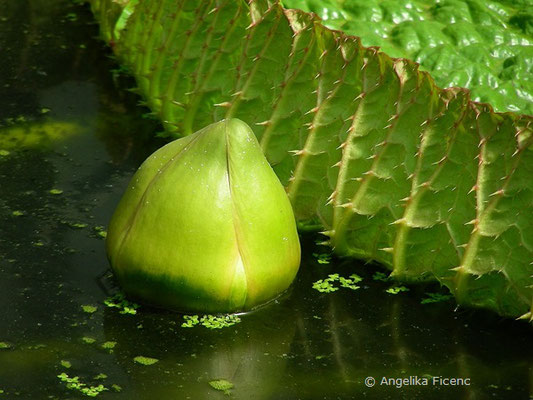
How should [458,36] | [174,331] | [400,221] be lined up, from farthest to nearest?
[458,36] < [400,221] < [174,331]

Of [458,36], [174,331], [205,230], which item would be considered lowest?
[174,331]

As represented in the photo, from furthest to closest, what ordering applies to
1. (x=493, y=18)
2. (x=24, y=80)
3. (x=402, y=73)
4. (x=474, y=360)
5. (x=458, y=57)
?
1. (x=24, y=80)
2. (x=493, y=18)
3. (x=458, y=57)
4. (x=402, y=73)
5. (x=474, y=360)

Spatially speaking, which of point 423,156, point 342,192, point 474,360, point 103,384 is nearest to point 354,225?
point 342,192

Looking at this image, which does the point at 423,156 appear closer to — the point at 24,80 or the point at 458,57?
the point at 458,57

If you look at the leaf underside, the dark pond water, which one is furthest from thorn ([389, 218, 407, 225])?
the dark pond water

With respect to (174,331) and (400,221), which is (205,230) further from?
(400,221)

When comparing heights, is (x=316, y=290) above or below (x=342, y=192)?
below

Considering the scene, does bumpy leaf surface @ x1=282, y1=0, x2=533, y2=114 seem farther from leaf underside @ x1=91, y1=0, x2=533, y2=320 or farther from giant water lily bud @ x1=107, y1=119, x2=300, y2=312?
giant water lily bud @ x1=107, y1=119, x2=300, y2=312

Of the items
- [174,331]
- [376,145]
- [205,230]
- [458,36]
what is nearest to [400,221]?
[376,145]

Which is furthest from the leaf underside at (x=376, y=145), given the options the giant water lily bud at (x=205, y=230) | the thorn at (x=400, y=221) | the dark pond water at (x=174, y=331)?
the giant water lily bud at (x=205, y=230)
